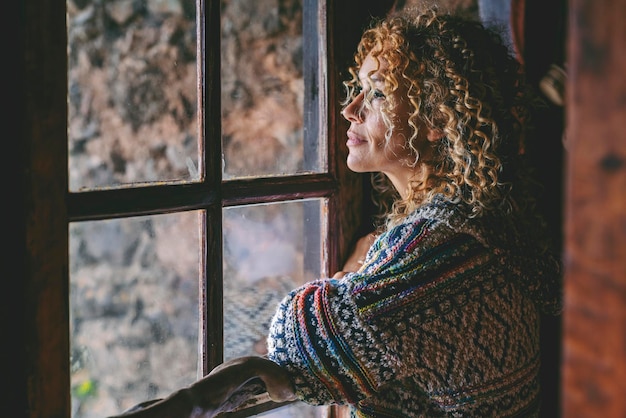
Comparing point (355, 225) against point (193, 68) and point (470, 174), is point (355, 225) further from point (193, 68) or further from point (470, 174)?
point (193, 68)

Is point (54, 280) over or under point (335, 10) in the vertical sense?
under

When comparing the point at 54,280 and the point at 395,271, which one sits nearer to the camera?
the point at 54,280

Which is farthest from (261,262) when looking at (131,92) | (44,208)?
(44,208)

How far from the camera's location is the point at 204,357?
1.35 m

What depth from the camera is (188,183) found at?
1.30m

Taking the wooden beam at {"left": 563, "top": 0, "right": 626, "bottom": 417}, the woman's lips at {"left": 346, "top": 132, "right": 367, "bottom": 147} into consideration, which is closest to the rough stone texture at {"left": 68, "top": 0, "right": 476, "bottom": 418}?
the woman's lips at {"left": 346, "top": 132, "right": 367, "bottom": 147}

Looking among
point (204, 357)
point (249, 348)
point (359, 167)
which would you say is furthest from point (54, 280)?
point (359, 167)

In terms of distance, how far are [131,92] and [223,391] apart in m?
0.55

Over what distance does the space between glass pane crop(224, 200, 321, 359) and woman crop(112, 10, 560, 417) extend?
132mm

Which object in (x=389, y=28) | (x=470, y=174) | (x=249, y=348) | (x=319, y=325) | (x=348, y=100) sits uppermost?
→ (x=389, y=28)

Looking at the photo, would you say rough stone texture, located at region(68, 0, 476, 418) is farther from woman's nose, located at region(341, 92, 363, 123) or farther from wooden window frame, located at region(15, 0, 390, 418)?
woman's nose, located at region(341, 92, 363, 123)

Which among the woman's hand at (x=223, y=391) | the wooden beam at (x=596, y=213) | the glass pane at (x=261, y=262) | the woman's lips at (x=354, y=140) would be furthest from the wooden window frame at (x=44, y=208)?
the wooden beam at (x=596, y=213)

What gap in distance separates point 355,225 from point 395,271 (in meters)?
0.46

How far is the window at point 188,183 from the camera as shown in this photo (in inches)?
44.8
